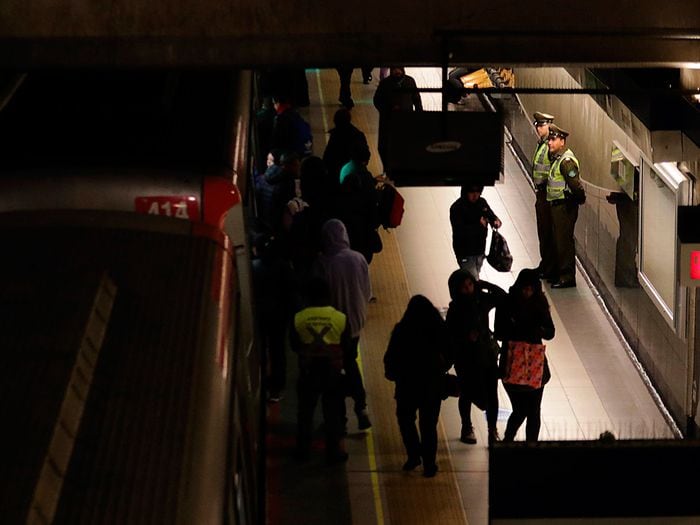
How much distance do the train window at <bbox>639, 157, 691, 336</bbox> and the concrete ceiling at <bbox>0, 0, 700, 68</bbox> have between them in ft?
11.5

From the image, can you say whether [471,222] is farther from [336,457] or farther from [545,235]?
[336,457]

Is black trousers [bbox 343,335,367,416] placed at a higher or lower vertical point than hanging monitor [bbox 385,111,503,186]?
lower

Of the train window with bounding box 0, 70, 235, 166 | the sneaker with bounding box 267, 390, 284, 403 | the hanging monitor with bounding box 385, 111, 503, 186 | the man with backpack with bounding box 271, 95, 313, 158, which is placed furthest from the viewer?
the man with backpack with bounding box 271, 95, 313, 158

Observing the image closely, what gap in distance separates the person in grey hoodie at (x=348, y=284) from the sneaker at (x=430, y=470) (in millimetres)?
1006

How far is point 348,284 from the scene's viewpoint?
12.9 meters

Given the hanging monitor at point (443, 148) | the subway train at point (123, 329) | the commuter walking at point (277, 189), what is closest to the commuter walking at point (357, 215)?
the commuter walking at point (277, 189)

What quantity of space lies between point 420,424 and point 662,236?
145 inches

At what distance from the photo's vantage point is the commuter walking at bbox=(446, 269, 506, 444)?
12.3 m

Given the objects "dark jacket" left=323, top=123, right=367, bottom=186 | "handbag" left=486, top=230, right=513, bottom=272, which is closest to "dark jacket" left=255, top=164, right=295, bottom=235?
"dark jacket" left=323, top=123, right=367, bottom=186

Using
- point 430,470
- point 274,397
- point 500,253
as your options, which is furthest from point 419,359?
point 500,253

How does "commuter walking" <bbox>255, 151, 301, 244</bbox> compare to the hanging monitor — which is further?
"commuter walking" <bbox>255, 151, 301, 244</bbox>

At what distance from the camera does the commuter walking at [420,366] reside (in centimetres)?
1162

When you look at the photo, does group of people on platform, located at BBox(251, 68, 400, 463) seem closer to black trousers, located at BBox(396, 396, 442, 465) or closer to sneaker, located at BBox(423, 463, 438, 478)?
black trousers, located at BBox(396, 396, 442, 465)

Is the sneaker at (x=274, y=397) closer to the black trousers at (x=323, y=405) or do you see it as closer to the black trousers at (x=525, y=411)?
the black trousers at (x=323, y=405)
